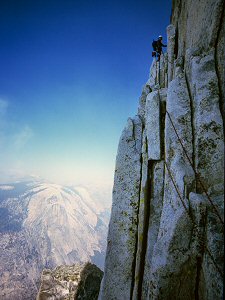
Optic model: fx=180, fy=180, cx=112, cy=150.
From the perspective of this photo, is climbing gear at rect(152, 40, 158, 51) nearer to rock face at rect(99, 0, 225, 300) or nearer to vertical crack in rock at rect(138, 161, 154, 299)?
rock face at rect(99, 0, 225, 300)

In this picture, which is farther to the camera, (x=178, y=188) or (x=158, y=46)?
(x=158, y=46)

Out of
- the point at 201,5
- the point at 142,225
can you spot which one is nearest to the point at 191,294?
the point at 142,225

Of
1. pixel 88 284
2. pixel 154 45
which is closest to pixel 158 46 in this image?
pixel 154 45

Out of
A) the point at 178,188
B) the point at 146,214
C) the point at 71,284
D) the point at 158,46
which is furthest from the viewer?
the point at 158,46

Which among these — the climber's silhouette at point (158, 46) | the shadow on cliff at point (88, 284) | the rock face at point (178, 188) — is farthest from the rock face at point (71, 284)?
the climber's silhouette at point (158, 46)

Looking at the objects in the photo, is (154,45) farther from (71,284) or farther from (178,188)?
(71,284)

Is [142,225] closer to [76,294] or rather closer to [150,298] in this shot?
[150,298]

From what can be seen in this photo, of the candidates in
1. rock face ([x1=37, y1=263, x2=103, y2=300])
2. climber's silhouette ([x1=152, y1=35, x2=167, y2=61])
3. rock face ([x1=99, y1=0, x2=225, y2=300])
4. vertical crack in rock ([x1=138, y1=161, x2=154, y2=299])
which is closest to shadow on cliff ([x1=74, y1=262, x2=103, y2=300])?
rock face ([x1=37, y1=263, x2=103, y2=300])

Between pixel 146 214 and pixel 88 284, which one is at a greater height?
pixel 146 214
